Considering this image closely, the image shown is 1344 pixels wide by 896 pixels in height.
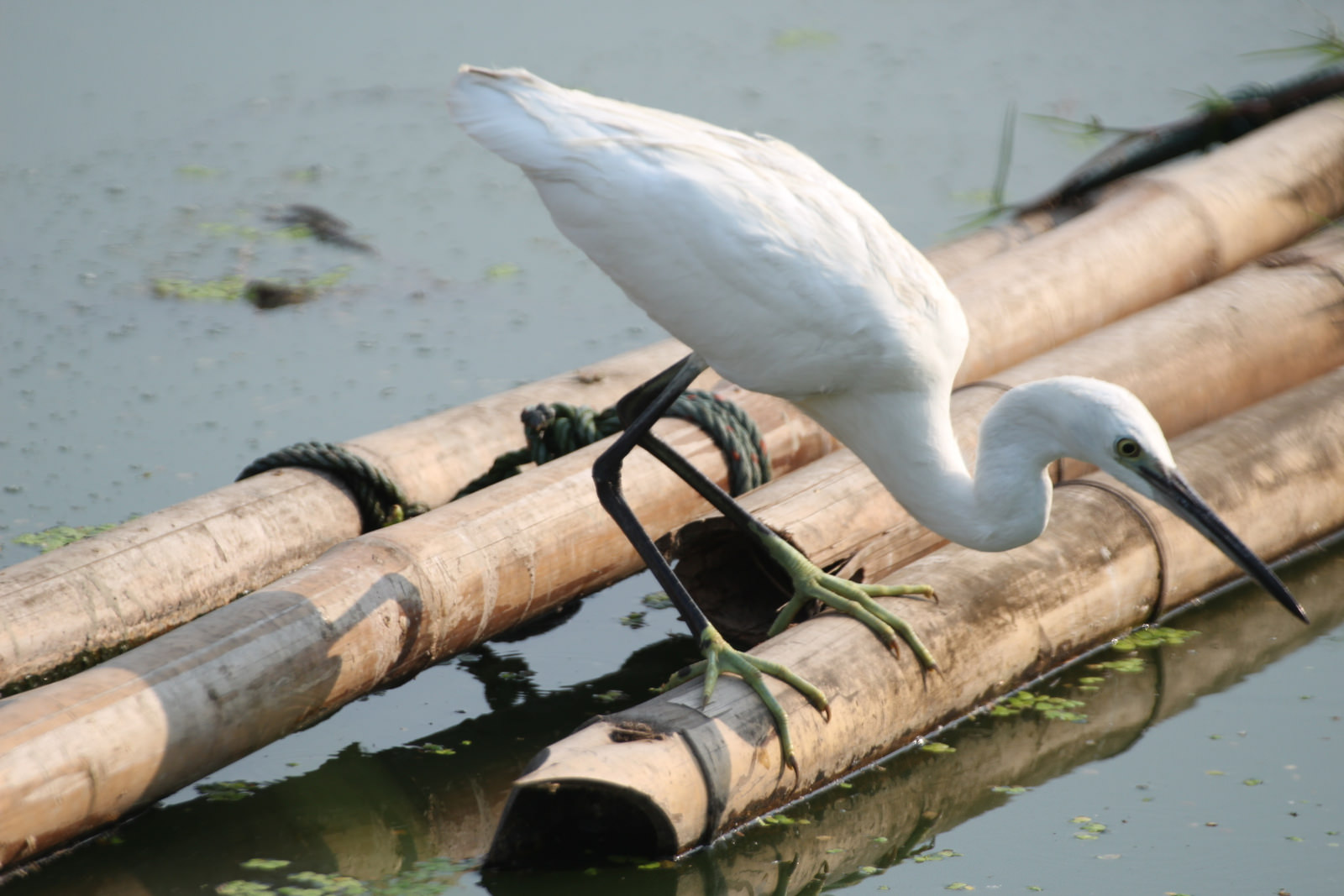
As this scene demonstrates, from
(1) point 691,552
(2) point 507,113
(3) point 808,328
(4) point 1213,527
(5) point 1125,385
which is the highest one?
(2) point 507,113

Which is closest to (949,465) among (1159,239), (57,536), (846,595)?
(846,595)

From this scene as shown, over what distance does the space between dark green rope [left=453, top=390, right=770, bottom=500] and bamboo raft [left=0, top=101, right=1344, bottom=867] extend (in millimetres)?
67

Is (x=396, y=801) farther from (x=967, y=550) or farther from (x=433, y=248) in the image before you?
(x=433, y=248)

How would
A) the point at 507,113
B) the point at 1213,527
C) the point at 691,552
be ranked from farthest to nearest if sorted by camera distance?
the point at 691,552 < the point at 507,113 < the point at 1213,527

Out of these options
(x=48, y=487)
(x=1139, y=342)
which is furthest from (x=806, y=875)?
(x=48, y=487)

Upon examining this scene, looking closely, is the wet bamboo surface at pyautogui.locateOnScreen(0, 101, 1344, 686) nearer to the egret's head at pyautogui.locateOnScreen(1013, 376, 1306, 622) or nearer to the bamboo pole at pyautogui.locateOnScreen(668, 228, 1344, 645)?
the bamboo pole at pyautogui.locateOnScreen(668, 228, 1344, 645)

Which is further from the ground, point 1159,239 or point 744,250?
point 744,250

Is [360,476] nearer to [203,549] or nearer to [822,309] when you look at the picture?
[203,549]

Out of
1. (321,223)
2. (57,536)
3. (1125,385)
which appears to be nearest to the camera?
(1125,385)

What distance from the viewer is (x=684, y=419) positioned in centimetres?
449

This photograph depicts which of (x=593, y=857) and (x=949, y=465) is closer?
(x=593, y=857)

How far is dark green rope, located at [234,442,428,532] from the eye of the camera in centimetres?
425

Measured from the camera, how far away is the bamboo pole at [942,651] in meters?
3.13

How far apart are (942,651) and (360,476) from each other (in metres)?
1.77
